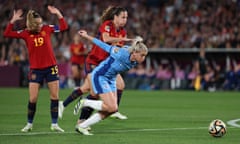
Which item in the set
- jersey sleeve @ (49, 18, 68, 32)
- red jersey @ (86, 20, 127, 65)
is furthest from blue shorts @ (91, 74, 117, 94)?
red jersey @ (86, 20, 127, 65)

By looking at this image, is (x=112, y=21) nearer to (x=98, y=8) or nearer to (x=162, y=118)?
(x=162, y=118)

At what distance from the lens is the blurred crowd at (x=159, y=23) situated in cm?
3084

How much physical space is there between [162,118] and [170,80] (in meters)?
15.7

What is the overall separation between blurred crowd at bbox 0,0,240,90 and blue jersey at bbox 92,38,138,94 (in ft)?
62.3

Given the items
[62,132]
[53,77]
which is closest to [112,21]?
[53,77]

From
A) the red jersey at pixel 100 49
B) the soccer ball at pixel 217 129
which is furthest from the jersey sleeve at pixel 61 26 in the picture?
the soccer ball at pixel 217 129

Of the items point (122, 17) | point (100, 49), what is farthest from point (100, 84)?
point (100, 49)

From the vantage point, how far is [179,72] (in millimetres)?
30844

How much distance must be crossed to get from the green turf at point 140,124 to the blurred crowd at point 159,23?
936 centimetres

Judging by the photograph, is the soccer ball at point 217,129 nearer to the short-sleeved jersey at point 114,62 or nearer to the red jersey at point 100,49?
the short-sleeved jersey at point 114,62

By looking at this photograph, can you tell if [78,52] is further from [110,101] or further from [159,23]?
[110,101]

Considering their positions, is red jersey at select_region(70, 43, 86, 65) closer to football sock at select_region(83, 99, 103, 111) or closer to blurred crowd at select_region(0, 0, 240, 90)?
blurred crowd at select_region(0, 0, 240, 90)

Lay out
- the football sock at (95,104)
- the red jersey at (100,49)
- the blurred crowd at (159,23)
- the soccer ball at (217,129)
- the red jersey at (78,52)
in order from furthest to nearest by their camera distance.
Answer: the blurred crowd at (159,23), the red jersey at (78,52), the red jersey at (100,49), the football sock at (95,104), the soccer ball at (217,129)

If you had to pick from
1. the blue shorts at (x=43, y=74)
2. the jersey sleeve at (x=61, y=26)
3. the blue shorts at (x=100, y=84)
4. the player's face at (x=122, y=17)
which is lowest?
the blue shorts at (x=100, y=84)
